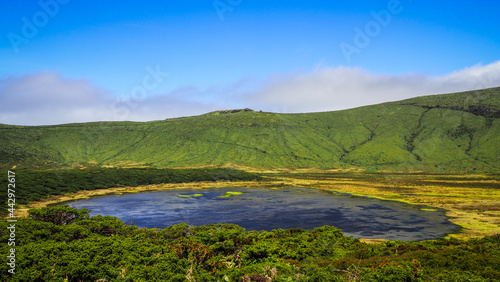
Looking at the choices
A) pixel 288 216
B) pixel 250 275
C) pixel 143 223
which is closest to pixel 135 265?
pixel 250 275

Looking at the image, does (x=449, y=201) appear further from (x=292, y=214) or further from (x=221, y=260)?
(x=221, y=260)

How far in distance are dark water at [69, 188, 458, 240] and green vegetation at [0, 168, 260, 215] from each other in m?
12.9

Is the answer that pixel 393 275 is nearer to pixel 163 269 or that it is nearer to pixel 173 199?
pixel 163 269

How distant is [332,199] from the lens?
3329 inches

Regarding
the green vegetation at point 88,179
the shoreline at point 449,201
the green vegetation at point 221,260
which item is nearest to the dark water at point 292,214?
the shoreline at point 449,201

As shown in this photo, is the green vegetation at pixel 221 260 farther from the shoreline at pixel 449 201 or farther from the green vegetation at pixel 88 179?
the green vegetation at pixel 88 179

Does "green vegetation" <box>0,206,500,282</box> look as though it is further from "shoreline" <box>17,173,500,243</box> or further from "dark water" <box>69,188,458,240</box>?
"dark water" <box>69,188,458,240</box>

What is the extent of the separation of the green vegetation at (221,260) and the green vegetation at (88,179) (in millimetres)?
48969

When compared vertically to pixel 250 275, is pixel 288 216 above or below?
below

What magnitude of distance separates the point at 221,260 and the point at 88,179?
10120 centimetres

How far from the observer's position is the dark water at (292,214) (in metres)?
50.1

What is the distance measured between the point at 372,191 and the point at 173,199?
6274 cm

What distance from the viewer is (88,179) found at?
106875 millimetres

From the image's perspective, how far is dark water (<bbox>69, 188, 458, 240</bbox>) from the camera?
50062 millimetres
